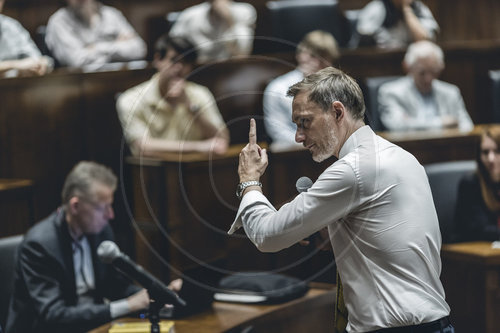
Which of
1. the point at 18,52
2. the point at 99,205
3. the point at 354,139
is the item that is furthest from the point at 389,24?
the point at 354,139

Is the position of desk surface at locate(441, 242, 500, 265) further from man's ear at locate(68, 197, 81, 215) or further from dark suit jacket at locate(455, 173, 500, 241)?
man's ear at locate(68, 197, 81, 215)

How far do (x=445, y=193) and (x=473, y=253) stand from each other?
10.6 inches

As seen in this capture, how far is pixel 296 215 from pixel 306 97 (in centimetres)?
23

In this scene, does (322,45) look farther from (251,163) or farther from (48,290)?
(251,163)

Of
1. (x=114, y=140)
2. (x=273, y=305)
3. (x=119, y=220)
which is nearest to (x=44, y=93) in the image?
(x=114, y=140)

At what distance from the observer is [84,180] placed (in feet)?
8.10

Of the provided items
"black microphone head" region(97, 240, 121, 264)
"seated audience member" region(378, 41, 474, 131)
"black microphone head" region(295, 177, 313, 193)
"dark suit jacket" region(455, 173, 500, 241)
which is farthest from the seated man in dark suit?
"seated audience member" region(378, 41, 474, 131)

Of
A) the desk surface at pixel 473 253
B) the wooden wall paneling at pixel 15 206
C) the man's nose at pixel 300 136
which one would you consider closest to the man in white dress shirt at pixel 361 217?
the man's nose at pixel 300 136

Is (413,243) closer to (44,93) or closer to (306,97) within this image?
(306,97)

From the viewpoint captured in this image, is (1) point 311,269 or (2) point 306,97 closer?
(2) point 306,97

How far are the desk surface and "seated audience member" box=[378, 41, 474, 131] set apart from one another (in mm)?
881

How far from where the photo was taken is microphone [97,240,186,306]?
190cm

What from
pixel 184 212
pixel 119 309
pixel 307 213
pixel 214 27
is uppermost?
pixel 214 27

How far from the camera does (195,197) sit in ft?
8.86
